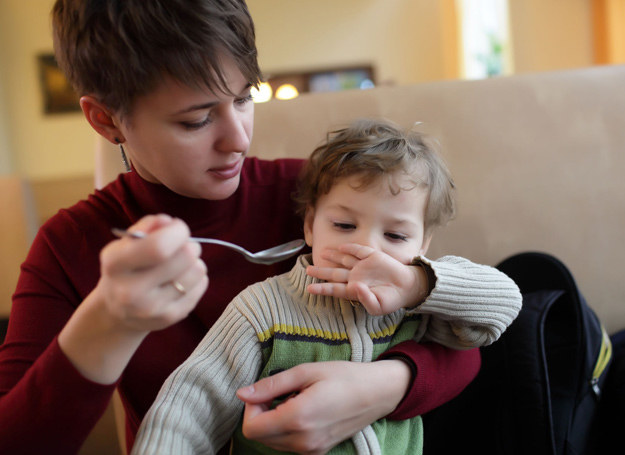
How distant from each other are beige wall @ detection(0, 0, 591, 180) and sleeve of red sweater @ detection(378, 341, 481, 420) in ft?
17.7

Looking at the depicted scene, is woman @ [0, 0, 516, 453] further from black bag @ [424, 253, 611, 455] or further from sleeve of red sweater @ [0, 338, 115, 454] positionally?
black bag @ [424, 253, 611, 455]

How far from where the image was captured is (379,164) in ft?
2.81

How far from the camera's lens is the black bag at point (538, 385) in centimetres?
99

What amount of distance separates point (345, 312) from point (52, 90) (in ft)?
20.4

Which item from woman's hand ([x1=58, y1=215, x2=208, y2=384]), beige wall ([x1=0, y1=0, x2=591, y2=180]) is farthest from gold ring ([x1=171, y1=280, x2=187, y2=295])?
beige wall ([x1=0, y1=0, x2=591, y2=180])

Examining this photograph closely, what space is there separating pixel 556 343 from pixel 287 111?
2.59 ft

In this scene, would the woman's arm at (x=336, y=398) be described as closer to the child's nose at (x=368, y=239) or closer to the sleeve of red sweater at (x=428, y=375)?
the sleeve of red sweater at (x=428, y=375)

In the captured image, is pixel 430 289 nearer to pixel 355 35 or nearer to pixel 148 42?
pixel 148 42

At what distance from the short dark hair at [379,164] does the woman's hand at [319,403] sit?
283mm

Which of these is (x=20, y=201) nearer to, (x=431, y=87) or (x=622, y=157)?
(x=431, y=87)

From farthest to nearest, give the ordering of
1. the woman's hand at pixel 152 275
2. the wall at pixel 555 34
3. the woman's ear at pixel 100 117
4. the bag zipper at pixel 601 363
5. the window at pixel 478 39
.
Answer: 1. the window at pixel 478 39
2. the wall at pixel 555 34
3. the bag zipper at pixel 601 363
4. the woman's ear at pixel 100 117
5. the woman's hand at pixel 152 275

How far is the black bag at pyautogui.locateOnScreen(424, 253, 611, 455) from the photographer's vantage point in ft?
3.25

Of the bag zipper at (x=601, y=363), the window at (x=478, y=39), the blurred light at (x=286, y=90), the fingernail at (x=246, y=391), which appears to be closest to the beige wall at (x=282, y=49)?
the blurred light at (x=286, y=90)

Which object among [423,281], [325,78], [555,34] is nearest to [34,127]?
[325,78]
